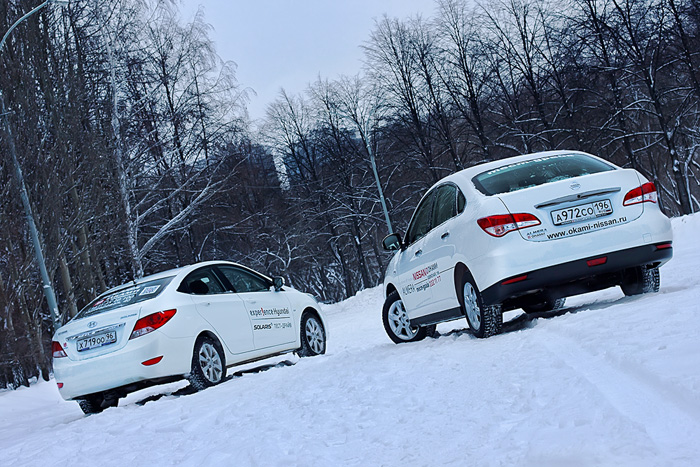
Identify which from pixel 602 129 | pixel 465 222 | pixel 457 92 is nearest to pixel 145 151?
pixel 457 92

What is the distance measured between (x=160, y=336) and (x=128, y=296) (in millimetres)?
946

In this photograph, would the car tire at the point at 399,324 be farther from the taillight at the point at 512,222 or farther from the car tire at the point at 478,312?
the taillight at the point at 512,222

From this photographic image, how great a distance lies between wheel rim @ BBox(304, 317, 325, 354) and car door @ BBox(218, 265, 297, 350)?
18.6 inches

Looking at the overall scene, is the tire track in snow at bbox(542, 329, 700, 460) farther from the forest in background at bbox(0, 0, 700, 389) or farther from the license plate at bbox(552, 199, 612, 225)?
the forest in background at bbox(0, 0, 700, 389)

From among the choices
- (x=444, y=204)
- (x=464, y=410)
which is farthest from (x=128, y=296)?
(x=464, y=410)

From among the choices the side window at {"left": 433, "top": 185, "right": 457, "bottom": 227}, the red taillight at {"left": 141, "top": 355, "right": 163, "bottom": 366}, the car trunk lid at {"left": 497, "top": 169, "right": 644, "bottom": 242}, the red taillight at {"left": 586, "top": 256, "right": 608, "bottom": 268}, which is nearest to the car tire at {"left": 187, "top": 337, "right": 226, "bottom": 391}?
the red taillight at {"left": 141, "top": 355, "right": 163, "bottom": 366}

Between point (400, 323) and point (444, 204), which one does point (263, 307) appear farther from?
point (444, 204)

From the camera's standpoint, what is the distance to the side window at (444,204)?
789 cm

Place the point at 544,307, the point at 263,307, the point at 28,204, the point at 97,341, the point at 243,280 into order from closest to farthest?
the point at 97,341, the point at 544,307, the point at 263,307, the point at 243,280, the point at 28,204

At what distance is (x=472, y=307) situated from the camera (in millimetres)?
7562

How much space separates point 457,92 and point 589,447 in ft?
112

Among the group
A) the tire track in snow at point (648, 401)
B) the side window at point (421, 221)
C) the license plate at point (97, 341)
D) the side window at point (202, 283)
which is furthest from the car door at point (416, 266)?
the tire track in snow at point (648, 401)

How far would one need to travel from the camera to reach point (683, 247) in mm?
14289

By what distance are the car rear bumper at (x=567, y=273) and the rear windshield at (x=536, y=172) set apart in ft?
2.74
